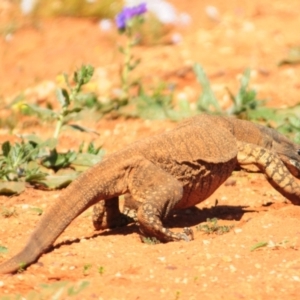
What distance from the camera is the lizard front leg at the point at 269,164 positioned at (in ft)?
28.4

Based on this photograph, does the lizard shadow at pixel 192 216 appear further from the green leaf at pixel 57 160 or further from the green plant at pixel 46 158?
the green leaf at pixel 57 160

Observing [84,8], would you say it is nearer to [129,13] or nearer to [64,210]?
[129,13]

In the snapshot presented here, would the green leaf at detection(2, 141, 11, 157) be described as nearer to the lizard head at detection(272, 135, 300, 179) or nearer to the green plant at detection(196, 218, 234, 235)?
the green plant at detection(196, 218, 234, 235)

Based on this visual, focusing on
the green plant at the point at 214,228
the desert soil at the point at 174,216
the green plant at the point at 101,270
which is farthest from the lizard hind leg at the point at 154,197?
the green plant at the point at 101,270

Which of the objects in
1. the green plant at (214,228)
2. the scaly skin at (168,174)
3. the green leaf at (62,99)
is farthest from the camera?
the green leaf at (62,99)

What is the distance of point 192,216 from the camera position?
871cm

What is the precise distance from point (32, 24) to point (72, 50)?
1277 mm

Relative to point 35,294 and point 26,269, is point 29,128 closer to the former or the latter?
point 26,269

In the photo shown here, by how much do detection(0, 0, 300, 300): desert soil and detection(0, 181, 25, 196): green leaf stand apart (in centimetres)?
7

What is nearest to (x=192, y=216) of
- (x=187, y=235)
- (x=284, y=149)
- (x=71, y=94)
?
(x=187, y=235)

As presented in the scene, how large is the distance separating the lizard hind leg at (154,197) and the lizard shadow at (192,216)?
1.44 feet

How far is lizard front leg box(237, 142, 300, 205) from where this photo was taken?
28.4 ft

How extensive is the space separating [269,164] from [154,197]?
5.13 ft

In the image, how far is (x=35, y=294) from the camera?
18.8 feet
